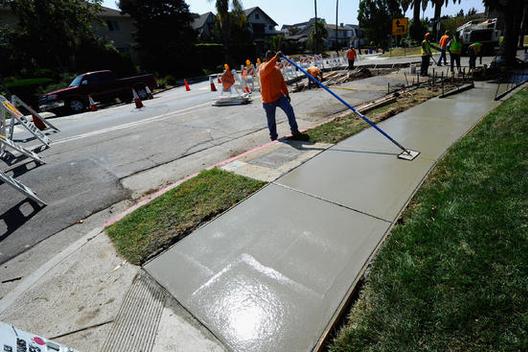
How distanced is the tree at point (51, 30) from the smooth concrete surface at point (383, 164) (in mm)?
26423

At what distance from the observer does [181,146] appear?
23.1 ft

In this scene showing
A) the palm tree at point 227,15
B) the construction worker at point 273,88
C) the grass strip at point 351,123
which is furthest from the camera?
the palm tree at point 227,15

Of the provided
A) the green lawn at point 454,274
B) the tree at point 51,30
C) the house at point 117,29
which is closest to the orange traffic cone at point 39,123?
the green lawn at point 454,274

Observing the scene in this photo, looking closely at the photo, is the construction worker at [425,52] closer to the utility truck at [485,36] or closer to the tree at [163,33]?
the utility truck at [485,36]

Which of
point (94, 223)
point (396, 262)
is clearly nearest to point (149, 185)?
point (94, 223)

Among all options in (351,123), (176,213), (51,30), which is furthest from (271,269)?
(51,30)

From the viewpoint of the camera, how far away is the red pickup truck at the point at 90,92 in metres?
14.0

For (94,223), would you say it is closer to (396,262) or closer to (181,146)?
(181,146)

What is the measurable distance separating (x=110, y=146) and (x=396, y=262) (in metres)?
7.20

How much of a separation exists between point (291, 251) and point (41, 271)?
2.63 meters

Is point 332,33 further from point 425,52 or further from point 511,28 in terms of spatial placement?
point 425,52

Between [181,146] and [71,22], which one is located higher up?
[71,22]

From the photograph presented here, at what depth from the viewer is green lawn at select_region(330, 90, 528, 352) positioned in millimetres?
1851

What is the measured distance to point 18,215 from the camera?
449 centimetres
